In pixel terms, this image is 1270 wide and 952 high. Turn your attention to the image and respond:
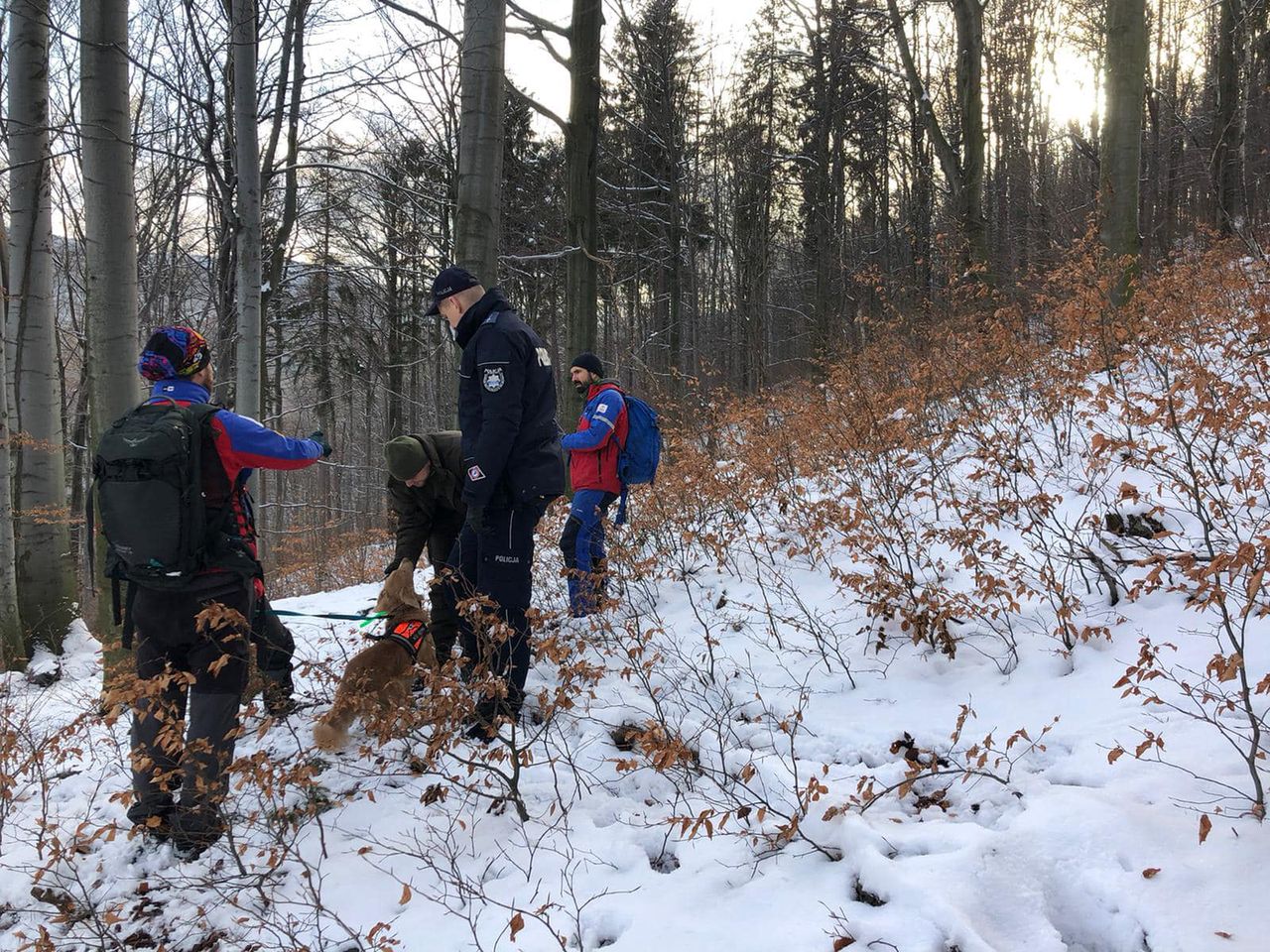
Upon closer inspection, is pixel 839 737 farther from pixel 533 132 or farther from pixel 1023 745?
pixel 533 132

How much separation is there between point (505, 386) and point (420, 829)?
1937 millimetres

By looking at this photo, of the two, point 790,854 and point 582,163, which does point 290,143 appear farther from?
point 790,854

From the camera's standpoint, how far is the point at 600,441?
186 inches

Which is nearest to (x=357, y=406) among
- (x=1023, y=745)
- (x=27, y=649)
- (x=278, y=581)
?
(x=278, y=581)

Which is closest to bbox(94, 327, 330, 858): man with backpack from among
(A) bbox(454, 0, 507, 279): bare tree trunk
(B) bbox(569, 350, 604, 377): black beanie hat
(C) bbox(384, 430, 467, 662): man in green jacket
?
(C) bbox(384, 430, 467, 662): man in green jacket

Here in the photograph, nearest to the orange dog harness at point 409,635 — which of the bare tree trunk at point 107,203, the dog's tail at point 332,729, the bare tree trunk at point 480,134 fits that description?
the dog's tail at point 332,729

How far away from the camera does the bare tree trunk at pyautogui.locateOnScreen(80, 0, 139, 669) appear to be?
4.18m

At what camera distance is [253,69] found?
17.6 ft

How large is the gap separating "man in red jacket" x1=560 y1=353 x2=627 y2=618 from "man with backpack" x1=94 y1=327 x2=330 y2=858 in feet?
6.43

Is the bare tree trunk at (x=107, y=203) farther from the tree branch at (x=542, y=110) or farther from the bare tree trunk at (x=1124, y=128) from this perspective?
the bare tree trunk at (x=1124, y=128)

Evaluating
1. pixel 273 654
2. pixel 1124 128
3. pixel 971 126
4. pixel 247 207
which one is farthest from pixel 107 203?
pixel 971 126

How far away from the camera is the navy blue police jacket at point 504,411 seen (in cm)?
327

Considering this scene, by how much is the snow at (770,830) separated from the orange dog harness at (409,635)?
514 millimetres

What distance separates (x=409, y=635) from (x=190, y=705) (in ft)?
3.27
